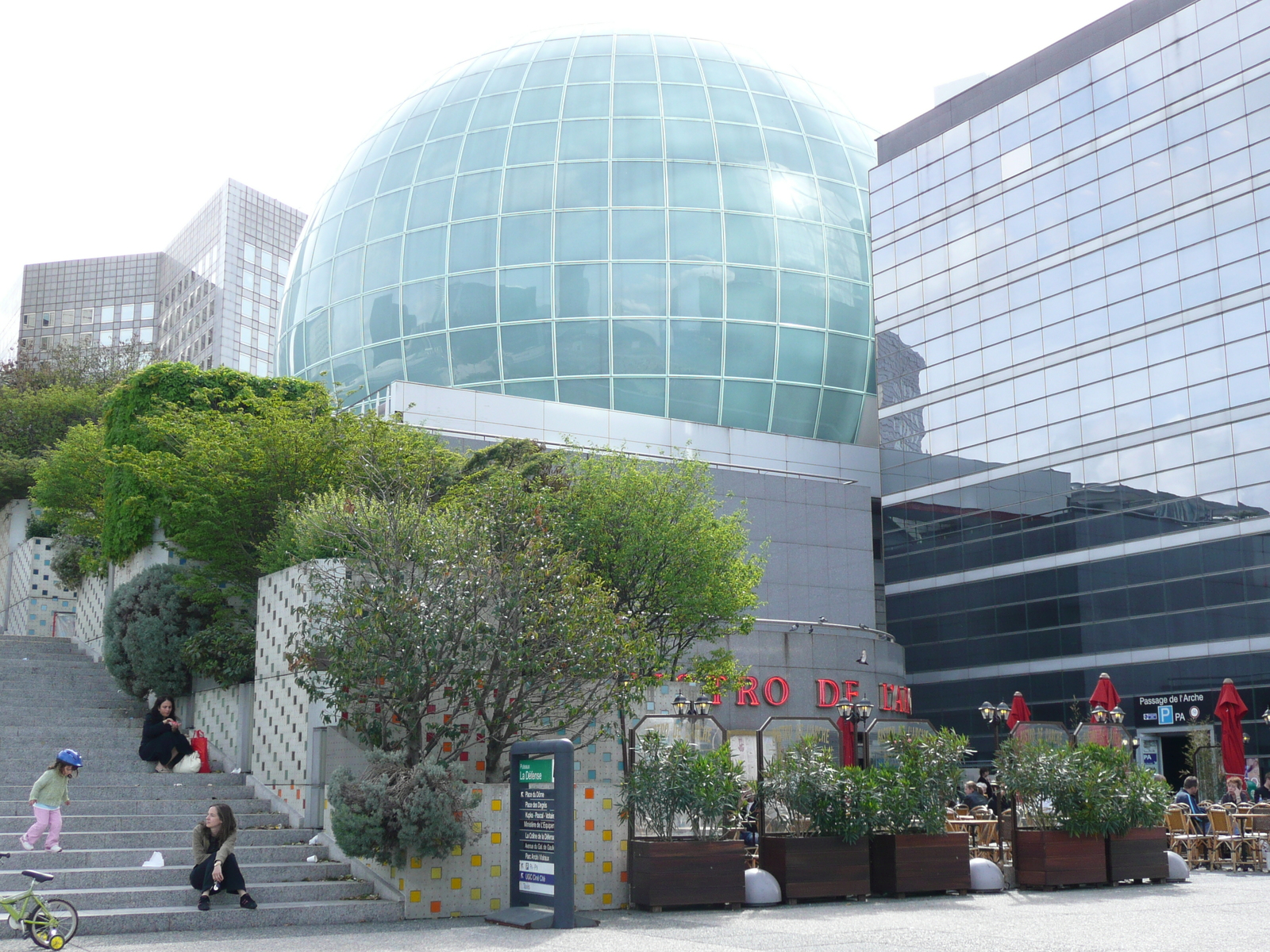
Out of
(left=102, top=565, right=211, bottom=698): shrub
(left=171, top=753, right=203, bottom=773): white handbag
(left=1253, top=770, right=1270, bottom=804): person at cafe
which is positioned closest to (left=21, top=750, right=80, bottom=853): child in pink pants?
(left=171, top=753, right=203, bottom=773): white handbag

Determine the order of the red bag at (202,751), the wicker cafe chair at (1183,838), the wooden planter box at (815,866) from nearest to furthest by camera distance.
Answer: the wooden planter box at (815,866)
the red bag at (202,751)
the wicker cafe chair at (1183,838)

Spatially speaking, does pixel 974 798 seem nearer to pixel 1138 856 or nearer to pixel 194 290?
pixel 1138 856

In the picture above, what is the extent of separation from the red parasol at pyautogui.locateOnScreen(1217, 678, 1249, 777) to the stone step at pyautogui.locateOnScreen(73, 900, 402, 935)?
59.1 feet

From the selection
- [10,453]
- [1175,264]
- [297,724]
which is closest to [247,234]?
[10,453]

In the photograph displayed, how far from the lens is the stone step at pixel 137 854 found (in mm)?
15363

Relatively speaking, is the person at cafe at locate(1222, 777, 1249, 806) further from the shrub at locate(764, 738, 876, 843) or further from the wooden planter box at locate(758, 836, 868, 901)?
the shrub at locate(764, 738, 876, 843)

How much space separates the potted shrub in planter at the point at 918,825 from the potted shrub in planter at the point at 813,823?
1.26 ft

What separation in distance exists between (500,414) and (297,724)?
64.5 ft

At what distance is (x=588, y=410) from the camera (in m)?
38.6

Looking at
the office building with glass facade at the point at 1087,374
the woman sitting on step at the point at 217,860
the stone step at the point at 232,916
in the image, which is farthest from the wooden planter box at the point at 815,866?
the office building with glass facade at the point at 1087,374

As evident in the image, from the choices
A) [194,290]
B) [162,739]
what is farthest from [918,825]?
[194,290]

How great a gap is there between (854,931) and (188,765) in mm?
12004

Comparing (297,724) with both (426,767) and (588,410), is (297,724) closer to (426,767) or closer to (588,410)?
(426,767)

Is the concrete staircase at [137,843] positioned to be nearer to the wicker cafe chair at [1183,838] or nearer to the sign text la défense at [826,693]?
the wicker cafe chair at [1183,838]
